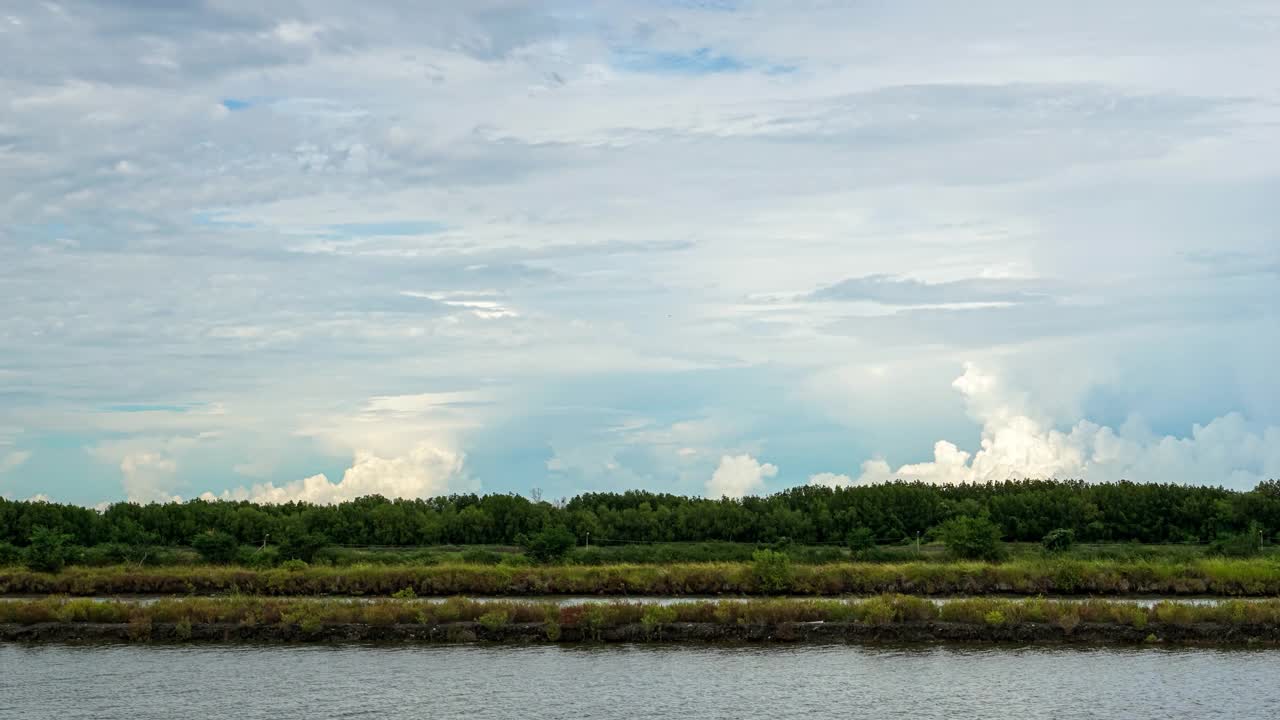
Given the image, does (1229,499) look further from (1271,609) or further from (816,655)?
(816,655)

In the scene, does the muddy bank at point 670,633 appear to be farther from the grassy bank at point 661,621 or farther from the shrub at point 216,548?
the shrub at point 216,548

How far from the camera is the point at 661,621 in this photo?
39.7 meters

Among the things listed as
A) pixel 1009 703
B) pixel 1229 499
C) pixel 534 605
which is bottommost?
pixel 1009 703

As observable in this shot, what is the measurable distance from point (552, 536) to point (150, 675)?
1209 inches

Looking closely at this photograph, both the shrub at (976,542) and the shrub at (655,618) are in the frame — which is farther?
the shrub at (976,542)

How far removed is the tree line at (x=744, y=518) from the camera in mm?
77750

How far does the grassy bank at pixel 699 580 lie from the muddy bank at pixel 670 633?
1021cm

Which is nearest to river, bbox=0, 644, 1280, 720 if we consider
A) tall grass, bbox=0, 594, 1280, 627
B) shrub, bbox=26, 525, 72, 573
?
tall grass, bbox=0, 594, 1280, 627

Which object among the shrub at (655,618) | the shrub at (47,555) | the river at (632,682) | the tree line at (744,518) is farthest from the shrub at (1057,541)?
the shrub at (47,555)

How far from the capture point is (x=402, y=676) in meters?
34.1

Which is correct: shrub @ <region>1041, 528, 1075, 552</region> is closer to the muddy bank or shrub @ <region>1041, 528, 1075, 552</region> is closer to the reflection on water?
the reflection on water

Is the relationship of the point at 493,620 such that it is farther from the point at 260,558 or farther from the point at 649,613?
the point at 260,558

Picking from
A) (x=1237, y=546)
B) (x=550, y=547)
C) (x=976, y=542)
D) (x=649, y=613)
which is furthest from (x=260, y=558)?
(x=1237, y=546)

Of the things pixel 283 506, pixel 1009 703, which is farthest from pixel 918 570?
pixel 283 506
